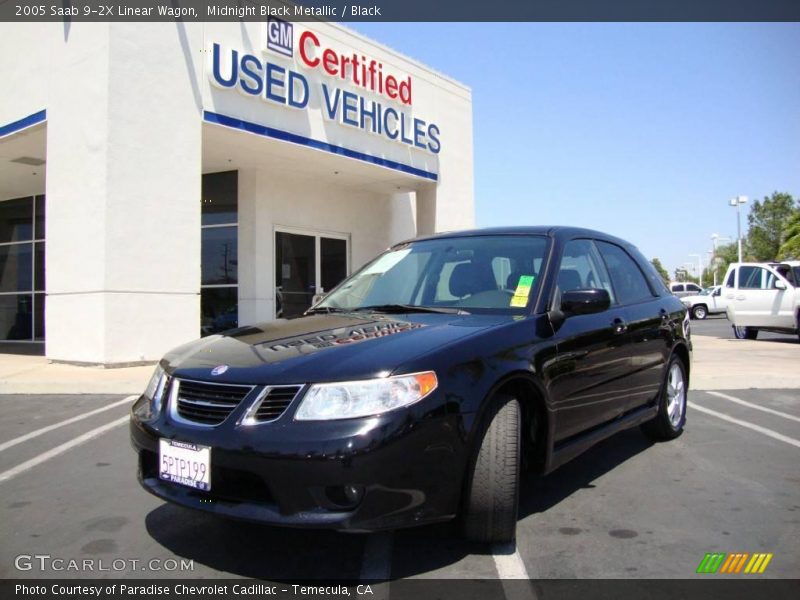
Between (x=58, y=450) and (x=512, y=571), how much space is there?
12.7 feet

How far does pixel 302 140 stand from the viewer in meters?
11.8

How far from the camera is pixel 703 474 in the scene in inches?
165

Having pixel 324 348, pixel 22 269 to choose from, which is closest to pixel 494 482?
pixel 324 348

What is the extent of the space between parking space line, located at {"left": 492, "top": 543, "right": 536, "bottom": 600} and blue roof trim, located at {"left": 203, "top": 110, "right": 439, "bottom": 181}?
920cm

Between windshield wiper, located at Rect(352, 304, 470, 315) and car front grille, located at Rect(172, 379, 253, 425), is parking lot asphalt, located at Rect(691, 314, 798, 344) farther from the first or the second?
car front grille, located at Rect(172, 379, 253, 425)

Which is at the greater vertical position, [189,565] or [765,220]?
[765,220]

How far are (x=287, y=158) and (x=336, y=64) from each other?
2.10 meters

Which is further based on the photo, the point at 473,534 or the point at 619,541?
the point at 619,541

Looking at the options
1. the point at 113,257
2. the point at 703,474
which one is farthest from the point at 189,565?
the point at 113,257

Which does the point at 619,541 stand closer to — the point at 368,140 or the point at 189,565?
the point at 189,565

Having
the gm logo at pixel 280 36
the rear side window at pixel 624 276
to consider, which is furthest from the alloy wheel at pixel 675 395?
the gm logo at pixel 280 36

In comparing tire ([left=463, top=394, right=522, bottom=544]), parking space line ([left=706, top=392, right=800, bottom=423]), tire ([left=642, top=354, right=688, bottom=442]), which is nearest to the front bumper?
tire ([left=463, top=394, right=522, bottom=544])

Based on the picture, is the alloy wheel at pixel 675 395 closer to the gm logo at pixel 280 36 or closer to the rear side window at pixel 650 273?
the rear side window at pixel 650 273

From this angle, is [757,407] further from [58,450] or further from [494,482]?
[58,450]
